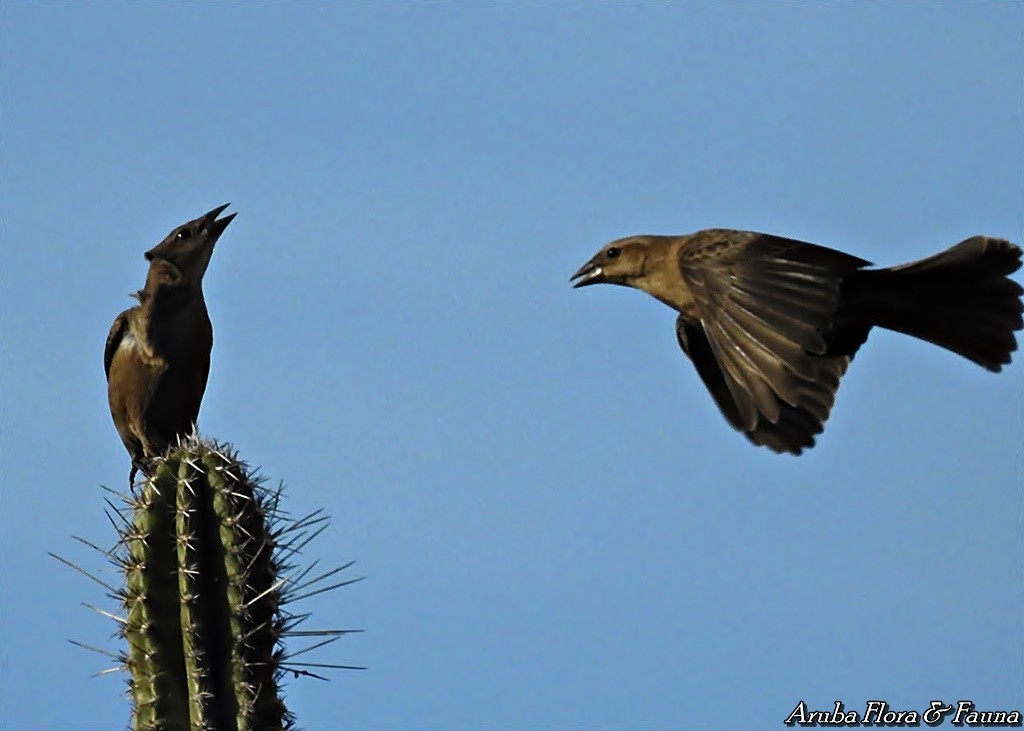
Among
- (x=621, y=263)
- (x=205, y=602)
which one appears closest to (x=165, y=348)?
(x=205, y=602)

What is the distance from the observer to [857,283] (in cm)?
918

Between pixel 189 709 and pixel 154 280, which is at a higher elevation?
pixel 154 280

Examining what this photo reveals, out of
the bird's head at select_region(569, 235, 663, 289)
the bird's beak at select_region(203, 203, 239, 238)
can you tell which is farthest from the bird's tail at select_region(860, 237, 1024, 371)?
the bird's beak at select_region(203, 203, 239, 238)

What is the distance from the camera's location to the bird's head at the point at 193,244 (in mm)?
7477

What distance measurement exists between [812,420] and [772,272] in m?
1.23

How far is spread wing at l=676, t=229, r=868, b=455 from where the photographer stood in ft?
26.4

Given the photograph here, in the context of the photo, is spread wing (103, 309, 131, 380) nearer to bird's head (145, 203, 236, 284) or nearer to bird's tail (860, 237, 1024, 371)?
bird's head (145, 203, 236, 284)

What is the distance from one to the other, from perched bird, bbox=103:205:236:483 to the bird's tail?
3866mm

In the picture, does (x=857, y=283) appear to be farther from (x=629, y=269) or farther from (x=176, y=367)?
(x=176, y=367)

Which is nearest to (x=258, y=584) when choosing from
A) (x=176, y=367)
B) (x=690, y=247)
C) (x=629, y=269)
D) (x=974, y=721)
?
(x=176, y=367)

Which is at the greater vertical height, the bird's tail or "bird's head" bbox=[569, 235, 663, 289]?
"bird's head" bbox=[569, 235, 663, 289]

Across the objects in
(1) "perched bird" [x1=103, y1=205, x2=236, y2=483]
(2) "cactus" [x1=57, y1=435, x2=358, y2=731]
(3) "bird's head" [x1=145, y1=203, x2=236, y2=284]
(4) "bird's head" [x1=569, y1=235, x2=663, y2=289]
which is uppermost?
(4) "bird's head" [x1=569, y1=235, x2=663, y2=289]

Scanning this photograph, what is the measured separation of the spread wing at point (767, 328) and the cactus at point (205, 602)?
3233 mm

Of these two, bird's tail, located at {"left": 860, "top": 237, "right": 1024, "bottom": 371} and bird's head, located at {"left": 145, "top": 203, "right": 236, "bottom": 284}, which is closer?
bird's head, located at {"left": 145, "top": 203, "right": 236, "bottom": 284}
